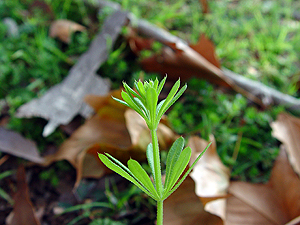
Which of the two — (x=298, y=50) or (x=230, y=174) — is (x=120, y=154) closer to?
(x=230, y=174)

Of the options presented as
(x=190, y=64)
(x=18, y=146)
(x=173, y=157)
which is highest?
(x=173, y=157)

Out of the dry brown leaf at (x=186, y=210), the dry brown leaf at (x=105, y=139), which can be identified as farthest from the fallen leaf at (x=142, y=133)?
the dry brown leaf at (x=186, y=210)

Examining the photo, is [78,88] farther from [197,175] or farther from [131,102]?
[131,102]

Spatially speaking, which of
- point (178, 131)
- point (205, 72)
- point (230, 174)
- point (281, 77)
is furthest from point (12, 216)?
point (281, 77)

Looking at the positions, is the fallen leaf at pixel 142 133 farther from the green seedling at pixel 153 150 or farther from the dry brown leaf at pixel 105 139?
the green seedling at pixel 153 150

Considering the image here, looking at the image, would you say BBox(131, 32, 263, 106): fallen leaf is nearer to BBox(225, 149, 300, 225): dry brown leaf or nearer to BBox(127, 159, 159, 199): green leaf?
BBox(225, 149, 300, 225): dry brown leaf

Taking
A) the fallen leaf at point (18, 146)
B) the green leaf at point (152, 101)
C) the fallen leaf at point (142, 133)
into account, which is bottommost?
the fallen leaf at point (18, 146)

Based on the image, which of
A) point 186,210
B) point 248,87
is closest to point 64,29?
point 248,87
